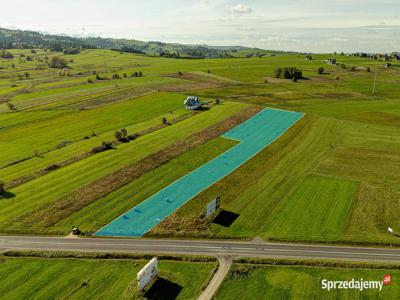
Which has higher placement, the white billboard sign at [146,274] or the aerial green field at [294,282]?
the white billboard sign at [146,274]

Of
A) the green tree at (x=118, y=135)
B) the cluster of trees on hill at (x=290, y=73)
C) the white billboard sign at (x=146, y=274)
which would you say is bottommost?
the white billboard sign at (x=146, y=274)

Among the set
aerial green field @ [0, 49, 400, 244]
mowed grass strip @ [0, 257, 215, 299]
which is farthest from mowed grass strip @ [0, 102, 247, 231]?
mowed grass strip @ [0, 257, 215, 299]

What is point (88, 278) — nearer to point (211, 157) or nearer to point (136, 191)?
point (136, 191)

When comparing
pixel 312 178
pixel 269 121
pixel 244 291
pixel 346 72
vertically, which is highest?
pixel 346 72

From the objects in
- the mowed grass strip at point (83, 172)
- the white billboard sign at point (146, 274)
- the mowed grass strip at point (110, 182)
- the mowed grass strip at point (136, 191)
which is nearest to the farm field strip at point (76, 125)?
the mowed grass strip at point (83, 172)

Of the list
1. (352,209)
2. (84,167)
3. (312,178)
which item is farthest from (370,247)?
(84,167)

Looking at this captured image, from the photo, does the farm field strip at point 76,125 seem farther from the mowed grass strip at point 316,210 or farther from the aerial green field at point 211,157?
the mowed grass strip at point 316,210

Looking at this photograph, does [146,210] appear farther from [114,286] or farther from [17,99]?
[17,99]
